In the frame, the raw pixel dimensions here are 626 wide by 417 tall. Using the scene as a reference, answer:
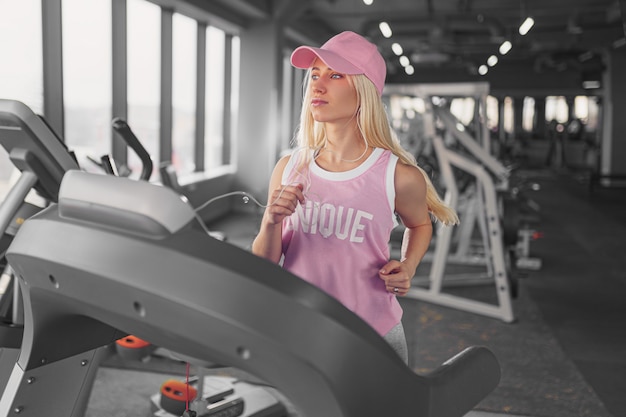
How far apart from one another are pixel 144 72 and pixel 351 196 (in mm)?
5482

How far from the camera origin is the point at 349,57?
4.19 ft

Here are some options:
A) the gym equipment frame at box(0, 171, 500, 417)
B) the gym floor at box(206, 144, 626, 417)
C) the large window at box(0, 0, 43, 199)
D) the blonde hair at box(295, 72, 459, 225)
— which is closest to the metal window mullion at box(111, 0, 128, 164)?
the large window at box(0, 0, 43, 199)

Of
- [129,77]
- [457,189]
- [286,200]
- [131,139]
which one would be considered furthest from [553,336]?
[129,77]

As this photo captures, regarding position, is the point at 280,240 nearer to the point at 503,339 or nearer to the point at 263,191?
the point at 503,339

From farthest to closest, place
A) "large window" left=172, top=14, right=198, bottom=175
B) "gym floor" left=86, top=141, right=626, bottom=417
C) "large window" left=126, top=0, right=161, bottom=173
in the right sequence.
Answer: "large window" left=172, top=14, right=198, bottom=175 → "large window" left=126, top=0, right=161, bottom=173 → "gym floor" left=86, top=141, right=626, bottom=417

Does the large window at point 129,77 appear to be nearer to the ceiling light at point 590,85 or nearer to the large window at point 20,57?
the large window at point 20,57

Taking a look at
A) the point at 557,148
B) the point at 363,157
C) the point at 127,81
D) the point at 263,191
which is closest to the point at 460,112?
Answer: the point at 557,148

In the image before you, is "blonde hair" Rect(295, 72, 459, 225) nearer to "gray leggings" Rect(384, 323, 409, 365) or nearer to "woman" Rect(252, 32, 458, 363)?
"woman" Rect(252, 32, 458, 363)

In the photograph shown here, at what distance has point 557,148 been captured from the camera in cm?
1675

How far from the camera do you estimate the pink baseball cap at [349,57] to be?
125 centimetres

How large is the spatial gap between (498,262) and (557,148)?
45.7 feet

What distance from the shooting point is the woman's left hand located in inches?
48.9

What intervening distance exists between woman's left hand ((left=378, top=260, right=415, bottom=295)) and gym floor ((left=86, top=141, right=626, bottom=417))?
2.80 feet

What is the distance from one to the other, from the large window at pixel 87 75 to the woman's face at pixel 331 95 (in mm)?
3817
